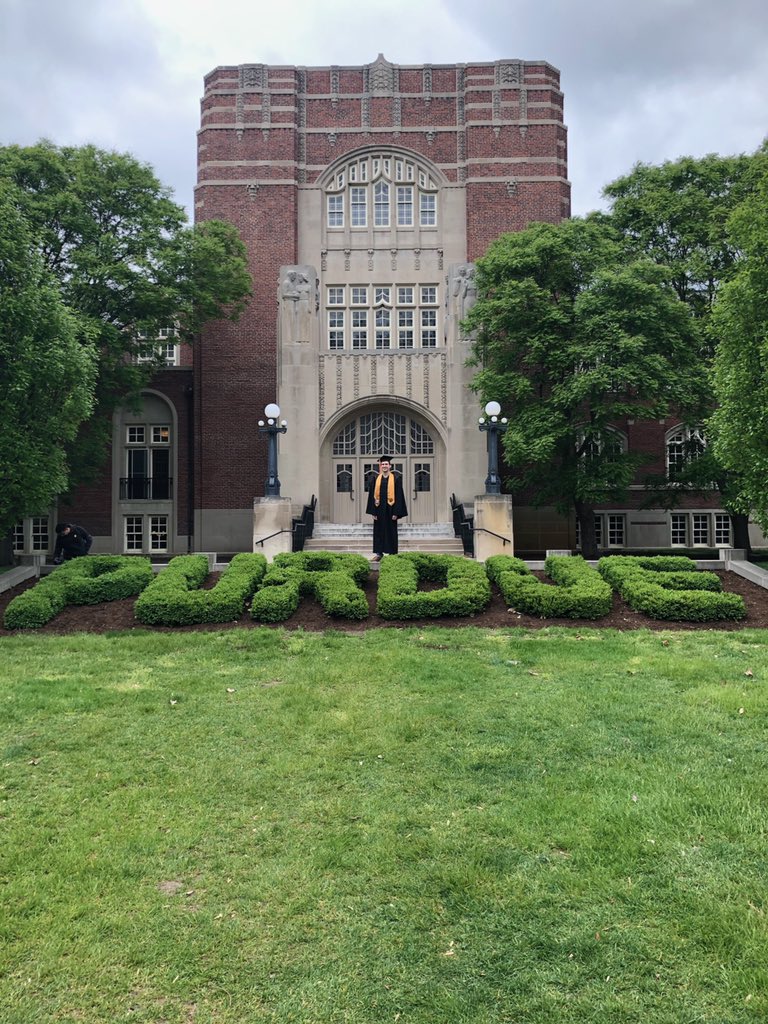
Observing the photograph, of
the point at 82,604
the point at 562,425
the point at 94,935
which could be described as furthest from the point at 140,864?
the point at 562,425

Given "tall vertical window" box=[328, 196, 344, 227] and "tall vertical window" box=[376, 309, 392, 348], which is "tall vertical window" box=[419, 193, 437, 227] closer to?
"tall vertical window" box=[328, 196, 344, 227]

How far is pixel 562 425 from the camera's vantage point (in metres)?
19.3

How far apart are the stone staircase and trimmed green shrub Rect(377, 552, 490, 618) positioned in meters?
3.83

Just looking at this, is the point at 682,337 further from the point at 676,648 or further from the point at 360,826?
the point at 360,826

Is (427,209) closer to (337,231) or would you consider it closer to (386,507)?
(337,231)

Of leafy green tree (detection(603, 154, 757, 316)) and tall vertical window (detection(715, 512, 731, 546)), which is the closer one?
leafy green tree (detection(603, 154, 757, 316))

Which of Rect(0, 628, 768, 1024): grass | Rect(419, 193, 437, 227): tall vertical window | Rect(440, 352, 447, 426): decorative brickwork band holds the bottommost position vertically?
Rect(0, 628, 768, 1024): grass

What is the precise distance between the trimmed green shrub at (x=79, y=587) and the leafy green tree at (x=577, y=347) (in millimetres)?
10331

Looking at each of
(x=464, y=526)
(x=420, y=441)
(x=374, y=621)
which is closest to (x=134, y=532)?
(x=420, y=441)

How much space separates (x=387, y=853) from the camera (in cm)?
379

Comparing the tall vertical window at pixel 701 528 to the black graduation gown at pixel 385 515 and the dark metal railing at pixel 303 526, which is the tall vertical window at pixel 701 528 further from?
the black graduation gown at pixel 385 515

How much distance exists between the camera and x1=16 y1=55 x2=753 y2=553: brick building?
2533cm

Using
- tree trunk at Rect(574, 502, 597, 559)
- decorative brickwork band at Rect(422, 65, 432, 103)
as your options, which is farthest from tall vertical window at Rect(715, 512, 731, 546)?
decorative brickwork band at Rect(422, 65, 432, 103)

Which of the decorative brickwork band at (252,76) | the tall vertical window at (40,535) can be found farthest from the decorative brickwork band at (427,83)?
the tall vertical window at (40,535)
